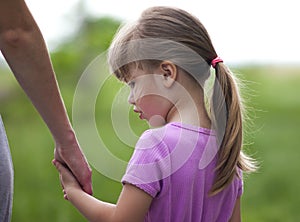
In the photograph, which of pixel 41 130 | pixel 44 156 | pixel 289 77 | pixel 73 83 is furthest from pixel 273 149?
pixel 289 77

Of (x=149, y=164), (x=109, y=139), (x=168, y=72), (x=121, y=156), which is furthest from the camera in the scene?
(x=109, y=139)

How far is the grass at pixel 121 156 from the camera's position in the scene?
493 centimetres

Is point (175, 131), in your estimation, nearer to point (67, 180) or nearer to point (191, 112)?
point (191, 112)

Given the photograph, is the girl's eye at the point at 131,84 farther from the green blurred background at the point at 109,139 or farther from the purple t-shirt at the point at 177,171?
the green blurred background at the point at 109,139

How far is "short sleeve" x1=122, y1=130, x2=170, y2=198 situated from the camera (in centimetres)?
208

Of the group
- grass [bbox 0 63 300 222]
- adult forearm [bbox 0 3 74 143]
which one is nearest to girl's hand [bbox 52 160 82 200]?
adult forearm [bbox 0 3 74 143]

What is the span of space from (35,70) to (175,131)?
44 cm

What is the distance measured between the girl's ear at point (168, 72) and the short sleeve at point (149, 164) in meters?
0.17

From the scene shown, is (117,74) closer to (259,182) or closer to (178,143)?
(178,143)

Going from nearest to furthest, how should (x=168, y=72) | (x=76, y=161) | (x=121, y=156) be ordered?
1. (x=168, y=72)
2. (x=76, y=161)
3. (x=121, y=156)

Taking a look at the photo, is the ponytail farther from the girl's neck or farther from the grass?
the grass

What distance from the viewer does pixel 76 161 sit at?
2.32 metres

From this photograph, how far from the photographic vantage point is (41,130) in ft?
28.5

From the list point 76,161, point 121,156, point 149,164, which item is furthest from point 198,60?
point 121,156
